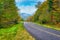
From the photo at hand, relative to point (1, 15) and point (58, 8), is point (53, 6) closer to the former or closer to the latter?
point (58, 8)

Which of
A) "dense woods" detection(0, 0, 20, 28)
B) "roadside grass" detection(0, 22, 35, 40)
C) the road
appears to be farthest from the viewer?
"dense woods" detection(0, 0, 20, 28)

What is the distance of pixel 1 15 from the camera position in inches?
2108

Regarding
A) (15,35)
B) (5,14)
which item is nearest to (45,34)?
(15,35)

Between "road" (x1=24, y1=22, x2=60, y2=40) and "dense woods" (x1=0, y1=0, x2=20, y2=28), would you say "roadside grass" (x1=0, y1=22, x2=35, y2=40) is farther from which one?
"dense woods" (x1=0, y1=0, x2=20, y2=28)

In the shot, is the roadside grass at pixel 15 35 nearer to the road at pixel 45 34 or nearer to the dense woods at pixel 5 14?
the road at pixel 45 34

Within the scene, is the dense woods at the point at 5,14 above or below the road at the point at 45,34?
below

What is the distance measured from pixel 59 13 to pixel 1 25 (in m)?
18.7

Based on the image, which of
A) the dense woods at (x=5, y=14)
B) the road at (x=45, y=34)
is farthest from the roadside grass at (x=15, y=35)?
the dense woods at (x=5, y=14)

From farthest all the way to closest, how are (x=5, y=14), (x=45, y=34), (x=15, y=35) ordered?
(x=5, y=14) → (x=45, y=34) → (x=15, y=35)

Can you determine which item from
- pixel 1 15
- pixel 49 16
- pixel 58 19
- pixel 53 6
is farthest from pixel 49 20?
pixel 1 15

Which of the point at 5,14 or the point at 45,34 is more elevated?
the point at 45,34

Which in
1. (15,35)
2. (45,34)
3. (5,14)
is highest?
(15,35)

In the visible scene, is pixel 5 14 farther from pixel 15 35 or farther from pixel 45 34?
pixel 15 35

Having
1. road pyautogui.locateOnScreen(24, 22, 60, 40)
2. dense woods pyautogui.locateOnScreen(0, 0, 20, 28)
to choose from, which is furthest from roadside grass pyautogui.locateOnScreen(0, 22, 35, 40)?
dense woods pyautogui.locateOnScreen(0, 0, 20, 28)
